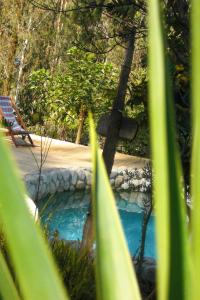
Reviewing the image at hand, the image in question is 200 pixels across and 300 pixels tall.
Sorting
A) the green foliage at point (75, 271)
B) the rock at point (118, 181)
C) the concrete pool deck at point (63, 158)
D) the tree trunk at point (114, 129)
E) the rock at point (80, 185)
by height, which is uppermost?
the tree trunk at point (114, 129)

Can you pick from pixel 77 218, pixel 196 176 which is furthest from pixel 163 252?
pixel 77 218

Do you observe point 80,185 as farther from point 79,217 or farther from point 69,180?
point 79,217

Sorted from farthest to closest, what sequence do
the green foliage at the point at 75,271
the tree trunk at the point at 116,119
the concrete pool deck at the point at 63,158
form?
the concrete pool deck at the point at 63,158 < the tree trunk at the point at 116,119 < the green foliage at the point at 75,271

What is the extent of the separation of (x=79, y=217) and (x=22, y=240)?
9.44 meters

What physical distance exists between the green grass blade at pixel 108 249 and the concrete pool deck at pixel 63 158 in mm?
9597

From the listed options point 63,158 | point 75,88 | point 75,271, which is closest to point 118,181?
point 63,158

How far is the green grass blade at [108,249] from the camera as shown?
0.54 meters

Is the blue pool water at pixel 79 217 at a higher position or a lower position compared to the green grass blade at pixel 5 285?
lower

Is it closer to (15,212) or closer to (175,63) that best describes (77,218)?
(175,63)

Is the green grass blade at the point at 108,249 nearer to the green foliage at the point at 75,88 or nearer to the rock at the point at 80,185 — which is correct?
the rock at the point at 80,185

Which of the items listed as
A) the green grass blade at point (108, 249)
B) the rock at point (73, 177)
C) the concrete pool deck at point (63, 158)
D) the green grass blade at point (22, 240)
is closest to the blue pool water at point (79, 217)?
the rock at point (73, 177)

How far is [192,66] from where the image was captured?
0.46m

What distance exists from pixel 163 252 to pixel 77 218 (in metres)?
9.33

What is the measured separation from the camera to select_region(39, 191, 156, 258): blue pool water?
8.37m
